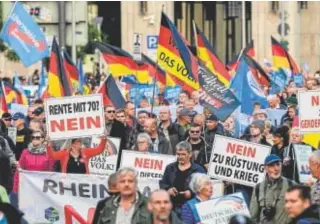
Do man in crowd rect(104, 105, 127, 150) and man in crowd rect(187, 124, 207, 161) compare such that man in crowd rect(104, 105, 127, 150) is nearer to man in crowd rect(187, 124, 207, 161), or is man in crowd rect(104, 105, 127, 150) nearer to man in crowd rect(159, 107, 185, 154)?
man in crowd rect(159, 107, 185, 154)

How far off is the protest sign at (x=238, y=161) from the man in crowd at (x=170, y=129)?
2.80m

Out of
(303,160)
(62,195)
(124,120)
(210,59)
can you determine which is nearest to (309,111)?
(303,160)

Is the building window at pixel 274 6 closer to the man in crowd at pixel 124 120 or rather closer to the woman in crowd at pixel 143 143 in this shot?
the man in crowd at pixel 124 120

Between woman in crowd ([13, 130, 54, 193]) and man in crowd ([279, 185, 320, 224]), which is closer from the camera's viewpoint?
man in crowd ([279, 185, 320, 224])

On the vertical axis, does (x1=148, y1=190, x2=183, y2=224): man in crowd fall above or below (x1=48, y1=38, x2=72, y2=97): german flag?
below

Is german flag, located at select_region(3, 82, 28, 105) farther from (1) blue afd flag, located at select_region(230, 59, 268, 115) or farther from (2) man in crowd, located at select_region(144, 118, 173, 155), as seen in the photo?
(2) man in crowd, located at select_region(144, 118, 173, 155)

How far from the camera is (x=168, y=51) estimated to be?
20875 mm

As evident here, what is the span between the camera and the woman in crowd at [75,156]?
14.8m

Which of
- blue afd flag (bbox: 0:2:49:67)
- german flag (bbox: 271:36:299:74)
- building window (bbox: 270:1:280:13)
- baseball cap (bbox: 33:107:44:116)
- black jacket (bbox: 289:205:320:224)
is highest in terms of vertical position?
building window (bbox: 270:1:280:13)

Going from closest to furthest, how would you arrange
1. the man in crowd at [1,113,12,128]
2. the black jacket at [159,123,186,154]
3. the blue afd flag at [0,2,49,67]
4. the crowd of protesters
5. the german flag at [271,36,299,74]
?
the crowd of protesters < the black jacket at [159,123,186,154] < the man in crowd at [1,113,12,128] < the blue afd flag at [0,2,49,67] < the german flag at [271,36,299,74]

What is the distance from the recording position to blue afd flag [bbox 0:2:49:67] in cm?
2555

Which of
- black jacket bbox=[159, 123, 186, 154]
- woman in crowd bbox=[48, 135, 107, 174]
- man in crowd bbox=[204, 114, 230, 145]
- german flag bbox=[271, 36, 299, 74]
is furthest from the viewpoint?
german flag bbox=[271, 36, 299, 74]

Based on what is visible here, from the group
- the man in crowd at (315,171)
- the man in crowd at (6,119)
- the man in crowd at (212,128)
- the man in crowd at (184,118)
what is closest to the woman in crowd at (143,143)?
the man in crowd at (212,128)

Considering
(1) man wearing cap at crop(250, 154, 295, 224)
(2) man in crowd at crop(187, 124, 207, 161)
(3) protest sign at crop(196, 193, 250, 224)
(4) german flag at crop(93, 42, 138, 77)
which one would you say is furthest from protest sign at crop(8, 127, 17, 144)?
(4) german flag at crop(93, 42, 138, 77)
